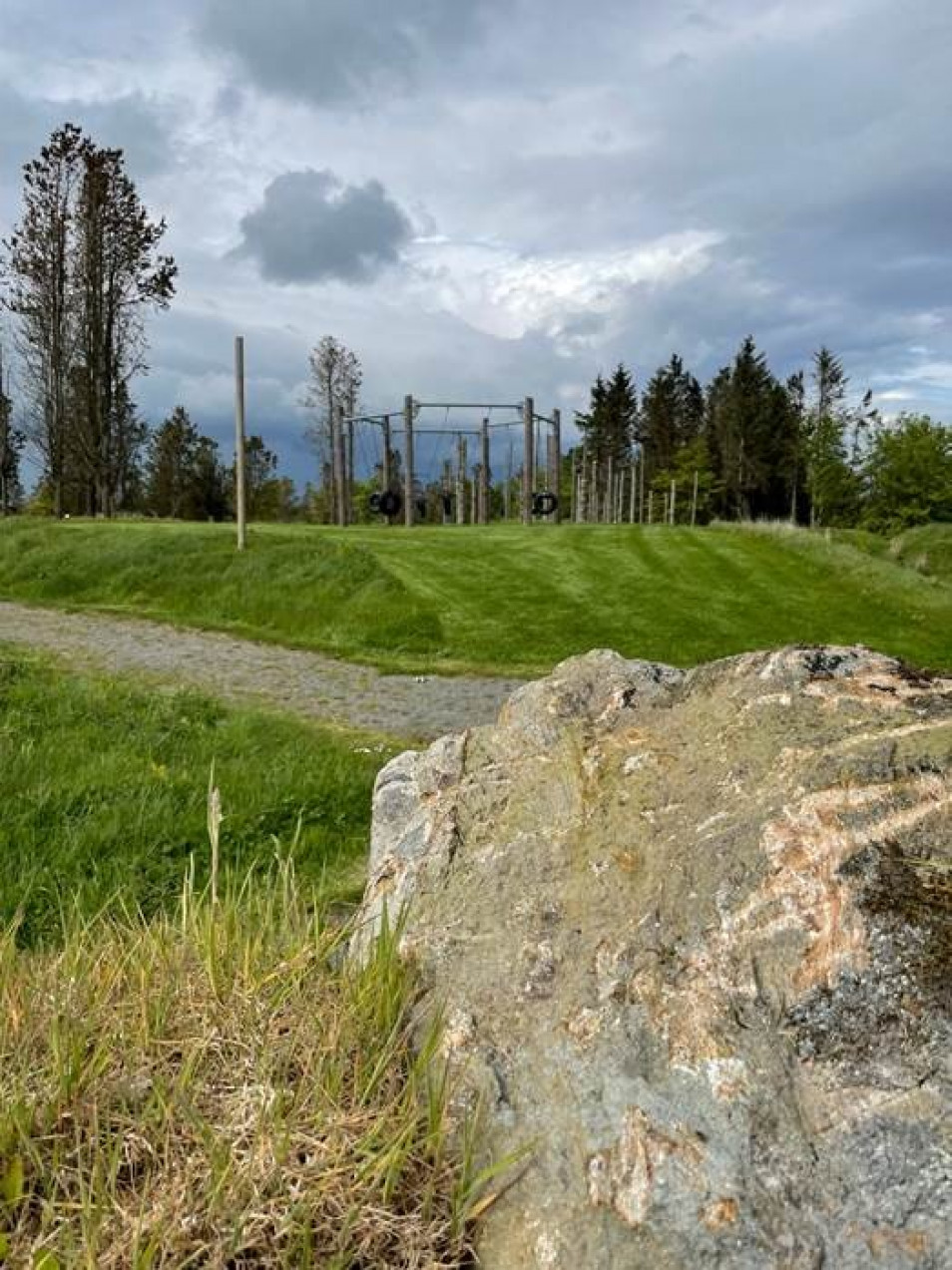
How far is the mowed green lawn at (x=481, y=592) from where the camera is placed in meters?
13.3

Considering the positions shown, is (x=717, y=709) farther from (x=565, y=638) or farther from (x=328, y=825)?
(x=565, y=638)

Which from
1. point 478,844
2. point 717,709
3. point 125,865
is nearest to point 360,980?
point 478,844

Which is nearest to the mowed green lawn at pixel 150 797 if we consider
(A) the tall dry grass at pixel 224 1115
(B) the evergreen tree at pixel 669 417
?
(A) the tall dry grass at pixel 224 1115

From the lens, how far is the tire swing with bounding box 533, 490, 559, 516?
32747 mm

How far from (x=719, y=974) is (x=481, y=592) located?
14.2 meters

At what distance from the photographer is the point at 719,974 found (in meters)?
1.87

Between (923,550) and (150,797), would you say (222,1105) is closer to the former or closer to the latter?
(150,797)

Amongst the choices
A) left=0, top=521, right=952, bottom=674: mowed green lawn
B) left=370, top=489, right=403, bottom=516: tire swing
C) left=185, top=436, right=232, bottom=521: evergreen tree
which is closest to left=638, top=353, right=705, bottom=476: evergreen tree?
left=185, top=436, right=232, bottom=521: evergreen tree

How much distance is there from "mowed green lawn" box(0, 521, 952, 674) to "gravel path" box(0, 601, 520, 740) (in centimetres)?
68

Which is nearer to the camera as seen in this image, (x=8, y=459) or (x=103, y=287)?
(x=103, y=287)

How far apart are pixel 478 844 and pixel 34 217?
35026mm

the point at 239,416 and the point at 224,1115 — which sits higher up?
the point at 239,416

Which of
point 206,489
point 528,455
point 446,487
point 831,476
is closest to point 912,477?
point 831,476

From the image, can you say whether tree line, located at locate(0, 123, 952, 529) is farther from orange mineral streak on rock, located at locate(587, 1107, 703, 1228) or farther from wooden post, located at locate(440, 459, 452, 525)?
orange mineral streak on rock, located at locate(587, 1107, 703, 1228)
